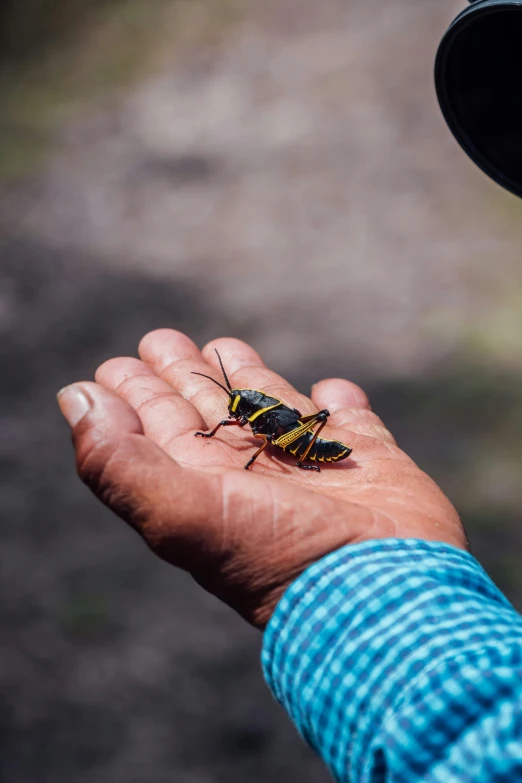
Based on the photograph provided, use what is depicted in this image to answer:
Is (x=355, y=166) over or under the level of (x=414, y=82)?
under

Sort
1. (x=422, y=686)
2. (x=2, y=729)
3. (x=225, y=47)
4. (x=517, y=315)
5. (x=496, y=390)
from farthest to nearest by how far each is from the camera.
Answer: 1. (x=225, y=47)
2. (x=517, y=315)
3. (x=496, y=390)
4. (x=2, y=729)
5. (x=422, y=686)

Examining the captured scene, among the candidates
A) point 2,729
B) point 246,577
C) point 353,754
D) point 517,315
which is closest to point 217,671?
point 2,729

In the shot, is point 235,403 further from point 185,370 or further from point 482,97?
point 482,97

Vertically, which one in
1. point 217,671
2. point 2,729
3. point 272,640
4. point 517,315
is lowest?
point 2,729

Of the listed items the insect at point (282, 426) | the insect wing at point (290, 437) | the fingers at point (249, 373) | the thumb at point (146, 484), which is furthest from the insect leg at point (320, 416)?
the thumb at point (146, 484)

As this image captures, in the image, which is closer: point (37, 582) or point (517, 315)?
point (37, 582)

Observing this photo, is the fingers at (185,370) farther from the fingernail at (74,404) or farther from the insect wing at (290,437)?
the fingernail at (74,404)

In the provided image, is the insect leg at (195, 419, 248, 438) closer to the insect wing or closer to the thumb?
the insect wing

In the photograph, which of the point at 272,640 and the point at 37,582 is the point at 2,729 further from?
the point at 272,640
